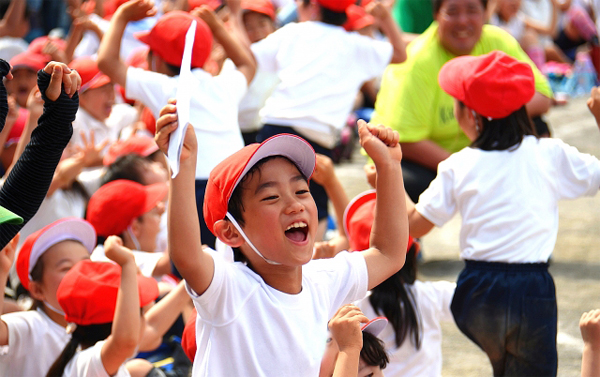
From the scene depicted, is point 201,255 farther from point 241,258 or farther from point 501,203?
point 501,203

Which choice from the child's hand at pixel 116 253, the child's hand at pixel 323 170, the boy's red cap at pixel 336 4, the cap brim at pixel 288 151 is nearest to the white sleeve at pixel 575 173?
the child's hand at pixel 323 170

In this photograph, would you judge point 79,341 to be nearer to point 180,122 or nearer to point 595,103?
point 180,122

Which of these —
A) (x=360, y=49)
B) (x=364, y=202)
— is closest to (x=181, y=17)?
(x=360, y=49)

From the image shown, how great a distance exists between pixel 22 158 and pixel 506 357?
190 cm

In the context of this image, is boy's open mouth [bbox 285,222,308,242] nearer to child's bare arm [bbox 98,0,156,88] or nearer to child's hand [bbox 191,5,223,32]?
child's bare arm [bbox 98,0,156,88]

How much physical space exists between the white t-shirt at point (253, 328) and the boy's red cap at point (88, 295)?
70 cm

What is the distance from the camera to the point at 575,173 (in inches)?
108

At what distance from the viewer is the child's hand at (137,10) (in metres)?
3.41

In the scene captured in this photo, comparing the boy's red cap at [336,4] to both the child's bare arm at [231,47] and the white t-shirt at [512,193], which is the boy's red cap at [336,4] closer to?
the child's bare arm at [231,47]

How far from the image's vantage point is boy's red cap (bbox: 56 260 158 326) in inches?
96.7

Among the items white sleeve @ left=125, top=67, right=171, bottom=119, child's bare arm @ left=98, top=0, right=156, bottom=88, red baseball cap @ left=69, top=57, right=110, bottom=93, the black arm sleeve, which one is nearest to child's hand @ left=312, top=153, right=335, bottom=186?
white sleeve @ left=125, top=67, right=171, bottom=119

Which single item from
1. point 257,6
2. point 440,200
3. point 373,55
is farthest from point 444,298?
point 257,6

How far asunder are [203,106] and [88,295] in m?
1.26

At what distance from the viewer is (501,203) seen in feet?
8.98
